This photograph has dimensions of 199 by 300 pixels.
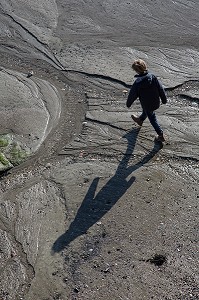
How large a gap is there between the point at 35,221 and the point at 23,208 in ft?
1.28

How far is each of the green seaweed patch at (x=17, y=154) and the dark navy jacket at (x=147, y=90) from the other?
2.19 meters

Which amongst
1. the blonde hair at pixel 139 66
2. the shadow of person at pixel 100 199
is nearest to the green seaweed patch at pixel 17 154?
the shadow of person at pixel 100 199

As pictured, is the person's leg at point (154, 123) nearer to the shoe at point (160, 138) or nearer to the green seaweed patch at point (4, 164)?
the shoe at point (160, 138)

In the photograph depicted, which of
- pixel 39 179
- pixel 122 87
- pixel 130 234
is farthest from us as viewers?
pixel 122 87

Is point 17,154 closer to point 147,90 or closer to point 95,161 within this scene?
point 95,161

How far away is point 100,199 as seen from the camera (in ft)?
25.8

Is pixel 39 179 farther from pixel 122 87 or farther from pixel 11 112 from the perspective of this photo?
pixel 122 87

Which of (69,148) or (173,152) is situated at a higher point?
(173,152)

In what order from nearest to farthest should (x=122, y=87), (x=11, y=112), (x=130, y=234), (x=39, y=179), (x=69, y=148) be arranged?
(x=130, y=234) < (x=39, y=179) < (x=69, y=148) < (x=11, y=112) < (x=122, y=87)

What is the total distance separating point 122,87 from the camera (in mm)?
10617

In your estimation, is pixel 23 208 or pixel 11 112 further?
pixel 11 112

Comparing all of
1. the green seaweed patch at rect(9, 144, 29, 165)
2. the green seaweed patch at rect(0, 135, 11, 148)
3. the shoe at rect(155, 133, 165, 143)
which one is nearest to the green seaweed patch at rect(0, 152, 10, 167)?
the green seaweed patch at rect(9, 144, 29, 165)

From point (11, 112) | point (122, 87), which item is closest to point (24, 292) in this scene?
point (11, 112)

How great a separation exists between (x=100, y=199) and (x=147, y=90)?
6.76 ft
